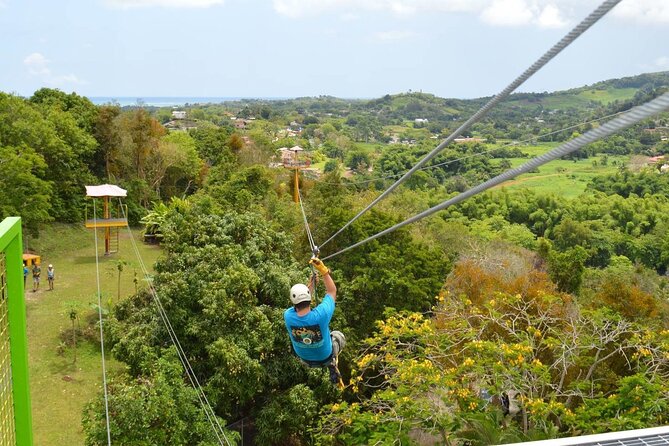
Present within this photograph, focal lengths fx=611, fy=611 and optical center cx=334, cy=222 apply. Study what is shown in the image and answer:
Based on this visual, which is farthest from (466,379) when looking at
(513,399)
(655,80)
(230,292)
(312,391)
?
(655,80)

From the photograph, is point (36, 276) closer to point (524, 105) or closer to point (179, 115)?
point (179, 115)

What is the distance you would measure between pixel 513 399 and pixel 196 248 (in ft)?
22.0

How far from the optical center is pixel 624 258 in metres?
34.2

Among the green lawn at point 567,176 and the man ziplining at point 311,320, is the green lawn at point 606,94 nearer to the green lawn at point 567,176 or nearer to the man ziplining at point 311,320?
the green lawn at point 567,176

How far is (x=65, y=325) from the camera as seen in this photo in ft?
49.0

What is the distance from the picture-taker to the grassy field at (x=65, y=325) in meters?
11.6

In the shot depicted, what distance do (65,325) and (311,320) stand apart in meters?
11.9

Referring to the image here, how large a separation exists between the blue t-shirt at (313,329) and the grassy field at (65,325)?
7495 millimetres

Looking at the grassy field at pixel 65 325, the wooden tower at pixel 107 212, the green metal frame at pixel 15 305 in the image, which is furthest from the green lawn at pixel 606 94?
the green metal frame at pixel 15 305

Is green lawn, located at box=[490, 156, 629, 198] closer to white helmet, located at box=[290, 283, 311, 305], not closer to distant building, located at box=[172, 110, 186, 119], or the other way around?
distant building, located at box=[172, 110, 186, 119]

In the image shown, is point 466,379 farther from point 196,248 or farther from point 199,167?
point 199,167

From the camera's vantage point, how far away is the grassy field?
1162 centimetres

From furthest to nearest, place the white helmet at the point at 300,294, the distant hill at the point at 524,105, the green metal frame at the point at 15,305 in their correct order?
the distant hill at the point at 524,105 → the white helmet at the point at 300,294 → the green metal frame at the point at 15,305

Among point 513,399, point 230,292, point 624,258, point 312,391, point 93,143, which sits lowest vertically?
point 624,258
